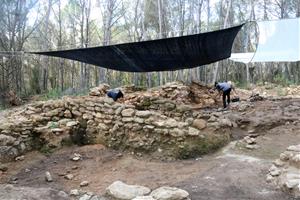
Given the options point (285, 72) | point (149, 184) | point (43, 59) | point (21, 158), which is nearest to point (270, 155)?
point (149, 184)

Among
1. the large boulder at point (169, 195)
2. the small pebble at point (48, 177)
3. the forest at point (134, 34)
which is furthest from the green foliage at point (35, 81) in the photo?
the large boulder at point (169, 195)

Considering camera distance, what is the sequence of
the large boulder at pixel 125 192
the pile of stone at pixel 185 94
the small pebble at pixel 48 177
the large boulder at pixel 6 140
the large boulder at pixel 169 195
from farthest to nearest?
1. the pile of stone at pixel 185 94
2. the large boulder at pixel 6 140
3. the small pebble at pixel 48 177
4. the large boulder at pixel 125 192
5. the large boulder at pixel 169 195

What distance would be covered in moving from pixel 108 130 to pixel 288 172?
8.48 ft

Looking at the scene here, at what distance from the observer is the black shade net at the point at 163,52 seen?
18.6 ft

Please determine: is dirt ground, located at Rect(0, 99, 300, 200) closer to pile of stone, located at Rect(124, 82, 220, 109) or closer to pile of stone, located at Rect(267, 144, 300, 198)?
pile of stone, located at Rect(267, 144, 300, 198)

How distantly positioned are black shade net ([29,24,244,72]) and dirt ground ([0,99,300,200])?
161 cm

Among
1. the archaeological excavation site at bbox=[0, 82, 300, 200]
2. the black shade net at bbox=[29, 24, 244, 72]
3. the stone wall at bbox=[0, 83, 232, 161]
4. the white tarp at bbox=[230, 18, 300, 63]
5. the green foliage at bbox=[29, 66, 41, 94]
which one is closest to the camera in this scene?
the archaeological excavation site at bbox=[0, 82, 300, 200]

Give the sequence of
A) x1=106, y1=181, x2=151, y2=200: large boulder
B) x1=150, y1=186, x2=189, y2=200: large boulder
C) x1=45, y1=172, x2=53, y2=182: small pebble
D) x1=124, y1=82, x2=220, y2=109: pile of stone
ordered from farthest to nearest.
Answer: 1. x1=124, y1=82, x2=220, y2=109: pile of stone
2. x1=45, y1=172, x2=53, y2=182: small pebble
3. x1=106, y1=181, x2=151, y2=200: large boulder
4. x1=150, y1=186, x2=189, y2=200: large boulder

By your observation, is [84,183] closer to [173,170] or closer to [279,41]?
[173,170]

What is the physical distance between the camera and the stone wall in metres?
4.92

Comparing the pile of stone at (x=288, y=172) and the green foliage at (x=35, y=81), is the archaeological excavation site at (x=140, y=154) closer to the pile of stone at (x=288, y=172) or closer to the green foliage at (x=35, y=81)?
the pile of stone at (x=288, y=172)

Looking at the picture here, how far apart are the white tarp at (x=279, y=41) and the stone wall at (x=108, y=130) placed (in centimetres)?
179

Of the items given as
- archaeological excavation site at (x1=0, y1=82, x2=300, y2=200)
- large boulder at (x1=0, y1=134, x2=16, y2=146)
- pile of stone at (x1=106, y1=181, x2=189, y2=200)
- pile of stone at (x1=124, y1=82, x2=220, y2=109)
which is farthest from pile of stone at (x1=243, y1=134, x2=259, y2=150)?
pile of stone at (x1=124, y1=82, x2=220, y2=109)

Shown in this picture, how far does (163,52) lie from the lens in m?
6.09
